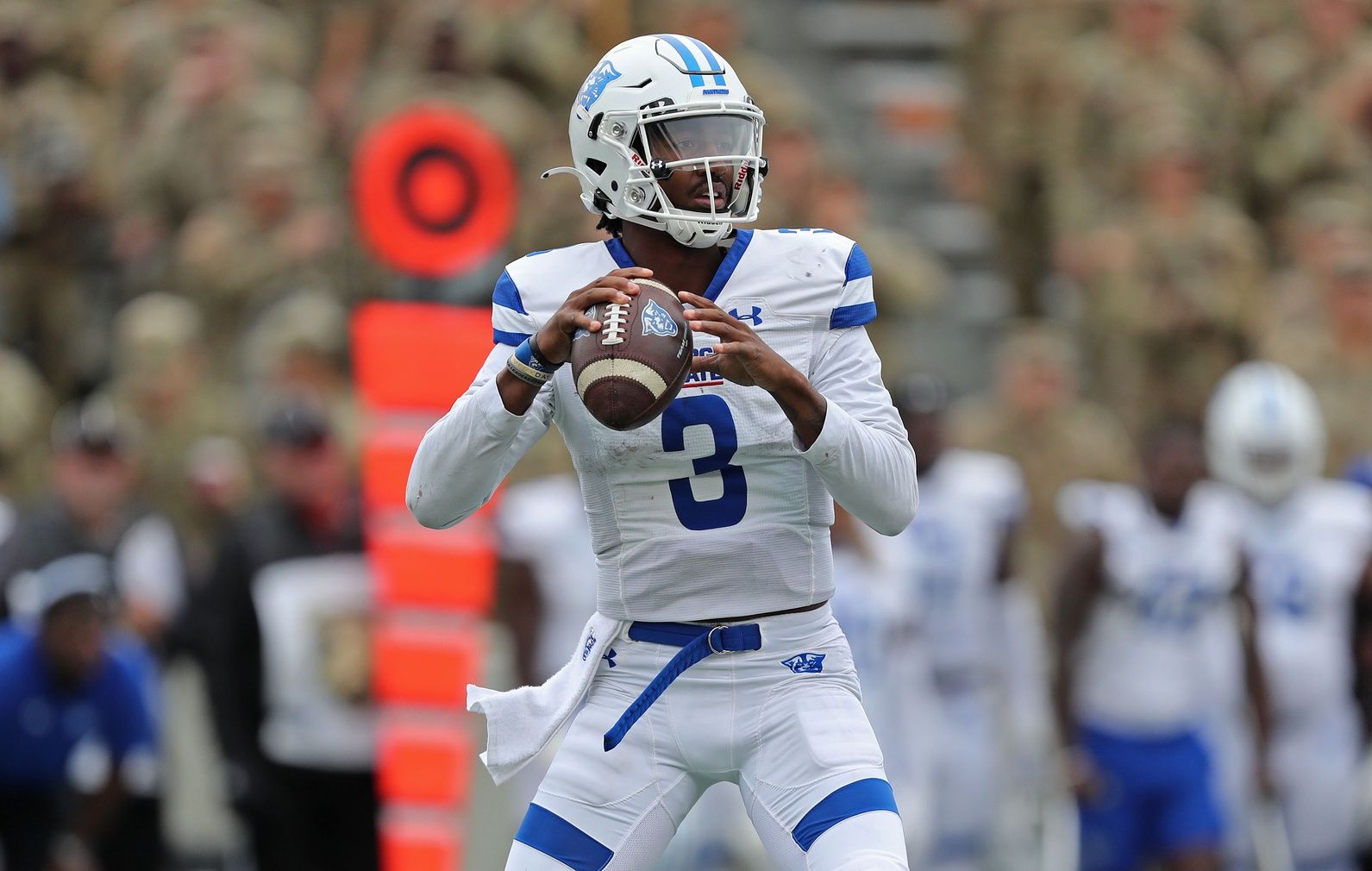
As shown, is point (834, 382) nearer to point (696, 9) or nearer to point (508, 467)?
point (508, 467)

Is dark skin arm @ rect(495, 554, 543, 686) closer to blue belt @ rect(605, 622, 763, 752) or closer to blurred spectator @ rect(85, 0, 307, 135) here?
blurred spectator @ rect(85, 0, 307, 135)

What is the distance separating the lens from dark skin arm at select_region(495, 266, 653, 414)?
163 inches

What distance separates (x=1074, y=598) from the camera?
8555 millimetres

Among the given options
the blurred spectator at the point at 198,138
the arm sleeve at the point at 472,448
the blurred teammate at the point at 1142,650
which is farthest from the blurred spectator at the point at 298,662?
the arm sleeve at the point at 472,448

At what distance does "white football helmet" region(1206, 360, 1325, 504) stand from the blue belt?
4.80 m

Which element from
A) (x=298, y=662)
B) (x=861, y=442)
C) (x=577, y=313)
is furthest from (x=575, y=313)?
(x=298, y=662)

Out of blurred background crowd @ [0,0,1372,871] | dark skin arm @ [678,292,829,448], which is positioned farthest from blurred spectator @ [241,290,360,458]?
dark skin arm @ [678,292,829,448]

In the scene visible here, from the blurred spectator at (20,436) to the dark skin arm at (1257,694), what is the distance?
4626mm

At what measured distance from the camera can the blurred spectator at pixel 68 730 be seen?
7781 mm

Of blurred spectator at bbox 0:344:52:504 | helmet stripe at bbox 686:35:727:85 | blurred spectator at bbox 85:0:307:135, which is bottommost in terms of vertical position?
blurred spectator at bbox 0:344:52:504

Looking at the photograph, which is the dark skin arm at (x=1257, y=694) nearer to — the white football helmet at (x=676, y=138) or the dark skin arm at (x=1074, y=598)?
the dark skin arm at (x=1074, y=598)

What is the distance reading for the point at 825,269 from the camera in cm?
443

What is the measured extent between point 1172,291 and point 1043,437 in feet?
2.89

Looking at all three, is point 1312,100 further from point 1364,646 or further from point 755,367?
point 755,367
